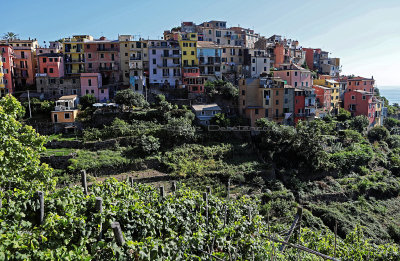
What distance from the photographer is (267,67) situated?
187 feet

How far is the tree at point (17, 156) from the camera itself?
14914 mm

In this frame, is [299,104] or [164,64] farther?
[164,64]

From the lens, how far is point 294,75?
53.5 m

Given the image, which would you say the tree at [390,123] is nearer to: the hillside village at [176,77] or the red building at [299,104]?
the hillside village at [176,77]

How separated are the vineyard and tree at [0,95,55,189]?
3.02 metres

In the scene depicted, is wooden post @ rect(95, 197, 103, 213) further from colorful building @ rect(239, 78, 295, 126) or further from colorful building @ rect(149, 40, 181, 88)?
colorful building @ rect(149, 40, 181, 88)

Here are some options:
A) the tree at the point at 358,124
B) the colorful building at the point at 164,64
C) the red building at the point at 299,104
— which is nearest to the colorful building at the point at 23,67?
the colorful building at the point at 164,64

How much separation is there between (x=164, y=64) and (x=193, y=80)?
5.43 metres

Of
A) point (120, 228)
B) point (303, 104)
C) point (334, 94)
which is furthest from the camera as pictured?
point (334, 94)

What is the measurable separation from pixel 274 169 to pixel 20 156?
89.7 feet

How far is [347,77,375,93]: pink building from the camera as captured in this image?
59.9 metres

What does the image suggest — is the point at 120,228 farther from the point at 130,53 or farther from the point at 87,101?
the point at 130,53

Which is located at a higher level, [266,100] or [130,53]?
[130,53]

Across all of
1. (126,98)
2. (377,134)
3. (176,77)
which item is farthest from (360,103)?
(126,98)
